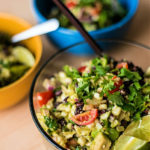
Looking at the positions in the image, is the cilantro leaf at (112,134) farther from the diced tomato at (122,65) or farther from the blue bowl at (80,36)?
the blue bowl at (80,36)

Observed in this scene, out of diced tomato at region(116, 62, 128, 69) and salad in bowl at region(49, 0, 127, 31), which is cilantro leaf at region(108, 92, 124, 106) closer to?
diced tomato at region(116, 62, 128, 69)

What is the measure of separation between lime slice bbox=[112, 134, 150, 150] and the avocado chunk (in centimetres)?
3

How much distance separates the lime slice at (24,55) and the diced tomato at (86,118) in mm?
490

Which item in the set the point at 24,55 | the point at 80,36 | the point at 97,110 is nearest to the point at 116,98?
the point at 97,110

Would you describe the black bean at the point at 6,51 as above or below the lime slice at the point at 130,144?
above

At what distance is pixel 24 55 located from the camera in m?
1.35

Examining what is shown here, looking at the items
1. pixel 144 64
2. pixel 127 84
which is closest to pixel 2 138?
pixel 127 84

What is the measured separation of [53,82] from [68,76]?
0.07 m

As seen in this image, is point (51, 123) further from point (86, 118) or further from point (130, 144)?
point (130, 144)

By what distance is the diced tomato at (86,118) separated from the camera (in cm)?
90

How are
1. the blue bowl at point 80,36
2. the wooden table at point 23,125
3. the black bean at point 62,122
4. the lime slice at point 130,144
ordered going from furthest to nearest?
the blue bowl at point 80,36
the wooden table at point 23,125
the black bean at point 62,122
the lime slice at point 130,144

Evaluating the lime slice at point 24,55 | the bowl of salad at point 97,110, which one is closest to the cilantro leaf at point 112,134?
the bowl of salad at point 97,110

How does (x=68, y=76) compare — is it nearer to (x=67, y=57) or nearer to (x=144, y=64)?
(x=67, y=57)

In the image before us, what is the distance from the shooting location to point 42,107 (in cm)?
101
